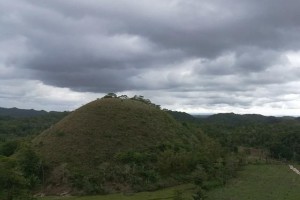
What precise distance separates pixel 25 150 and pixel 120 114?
20.1 metres

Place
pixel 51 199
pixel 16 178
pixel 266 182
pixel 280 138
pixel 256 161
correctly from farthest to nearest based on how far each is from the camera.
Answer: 1. pixel 280 138
2. pixel 256 161
3. pixel 266 182
4. pixel 51 199
5. pixel 16 178

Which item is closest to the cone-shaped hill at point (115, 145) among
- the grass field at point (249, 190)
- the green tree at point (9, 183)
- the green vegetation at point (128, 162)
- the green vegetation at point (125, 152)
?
the green vegetation at point (125, 152)

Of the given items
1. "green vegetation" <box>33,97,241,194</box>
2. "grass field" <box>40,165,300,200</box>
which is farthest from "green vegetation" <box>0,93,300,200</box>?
"grass field" <box>40,165,300,200</box>

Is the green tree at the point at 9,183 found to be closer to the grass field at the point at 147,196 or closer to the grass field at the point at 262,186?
the grass field at the point at 147,196

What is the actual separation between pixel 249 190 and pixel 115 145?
2392 centimetres

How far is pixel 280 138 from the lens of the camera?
107562mm

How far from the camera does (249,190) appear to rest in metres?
52.3

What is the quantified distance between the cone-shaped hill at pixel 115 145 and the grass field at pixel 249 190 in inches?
166

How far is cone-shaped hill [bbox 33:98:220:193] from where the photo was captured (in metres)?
59.0

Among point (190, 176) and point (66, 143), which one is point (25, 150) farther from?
point (190, 176)

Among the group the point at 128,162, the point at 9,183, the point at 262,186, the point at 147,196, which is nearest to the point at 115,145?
the point at 128,162

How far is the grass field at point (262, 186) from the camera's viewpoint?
47.9 m

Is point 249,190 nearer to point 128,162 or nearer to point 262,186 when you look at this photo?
point 262,186

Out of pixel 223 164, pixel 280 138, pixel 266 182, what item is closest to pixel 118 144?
pixel 223 164
